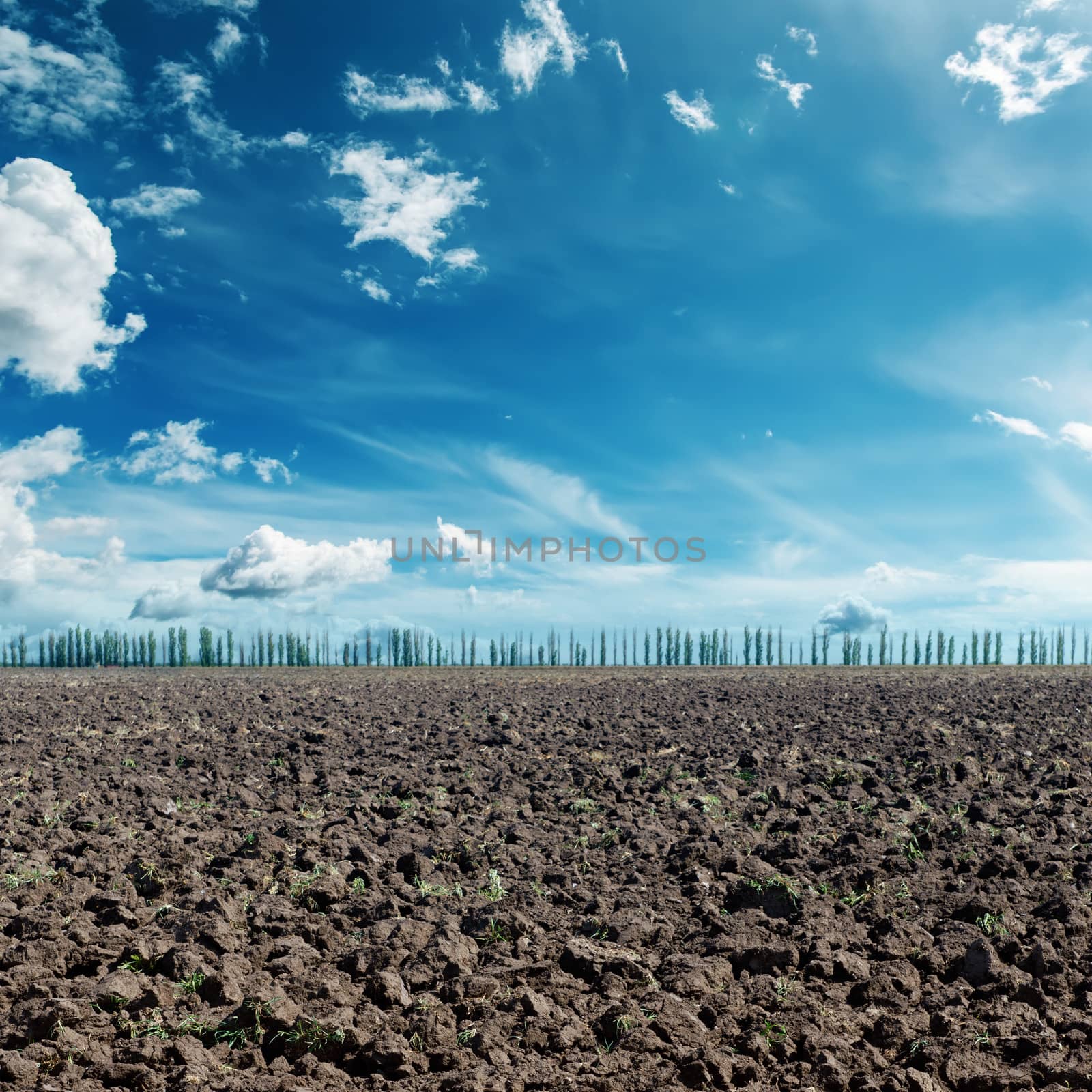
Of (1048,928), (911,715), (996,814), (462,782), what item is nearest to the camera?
(1048,928)

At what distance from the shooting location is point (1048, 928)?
7.93 meters

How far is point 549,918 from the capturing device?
8.25 meters

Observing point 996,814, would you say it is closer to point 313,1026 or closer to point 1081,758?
point 1081,758

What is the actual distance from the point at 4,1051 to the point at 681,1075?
4663mm

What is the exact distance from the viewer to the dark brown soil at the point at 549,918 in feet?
19.7

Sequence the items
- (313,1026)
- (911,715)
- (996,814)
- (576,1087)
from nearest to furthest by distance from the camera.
→ (576,1087) → (313,1026) → (996,814) → (911,715)

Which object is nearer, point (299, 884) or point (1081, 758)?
point (299, 884)

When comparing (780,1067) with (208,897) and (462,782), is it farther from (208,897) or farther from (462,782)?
(462,782)

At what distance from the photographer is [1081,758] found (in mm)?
16016

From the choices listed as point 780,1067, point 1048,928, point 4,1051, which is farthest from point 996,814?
point 4,1051

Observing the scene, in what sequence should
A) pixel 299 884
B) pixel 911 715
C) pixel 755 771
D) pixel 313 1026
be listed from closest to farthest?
pixel 313 1026 → pixel 299 884 → pixel 755 771 → pixel 911 715

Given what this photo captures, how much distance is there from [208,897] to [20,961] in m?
1.60

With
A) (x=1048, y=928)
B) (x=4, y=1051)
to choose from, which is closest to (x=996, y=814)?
(x=1048, y=928)

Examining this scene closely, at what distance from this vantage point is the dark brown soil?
600 cm
